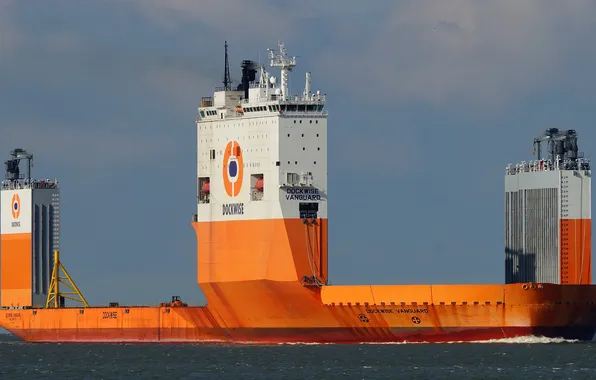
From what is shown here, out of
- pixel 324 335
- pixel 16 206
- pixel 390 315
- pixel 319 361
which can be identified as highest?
pixel 16 206

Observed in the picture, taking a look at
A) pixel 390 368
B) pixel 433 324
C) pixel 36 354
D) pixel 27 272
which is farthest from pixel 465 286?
pixel 27 272

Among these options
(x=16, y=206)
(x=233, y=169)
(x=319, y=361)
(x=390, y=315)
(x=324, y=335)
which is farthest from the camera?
(x=16, y=206)

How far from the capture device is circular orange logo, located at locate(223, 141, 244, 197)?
10156cm

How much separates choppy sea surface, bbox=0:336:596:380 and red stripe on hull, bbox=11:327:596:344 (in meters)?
0.53

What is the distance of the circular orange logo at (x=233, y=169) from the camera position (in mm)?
101562

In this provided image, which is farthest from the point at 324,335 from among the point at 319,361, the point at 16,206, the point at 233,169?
the point at 16,206

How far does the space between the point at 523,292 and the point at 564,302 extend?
7.80ft

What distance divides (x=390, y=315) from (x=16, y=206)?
105ft

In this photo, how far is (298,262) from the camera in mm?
98938

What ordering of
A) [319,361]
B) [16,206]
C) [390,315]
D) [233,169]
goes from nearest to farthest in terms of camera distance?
[319,361], [390,315], [233,169], [16,206]

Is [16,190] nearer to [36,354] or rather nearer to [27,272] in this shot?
[27,272]

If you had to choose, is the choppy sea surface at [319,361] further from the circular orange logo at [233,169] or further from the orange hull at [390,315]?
the circular orange logo at [233,169]

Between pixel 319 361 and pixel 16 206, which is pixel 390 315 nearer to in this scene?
pixel 319 361

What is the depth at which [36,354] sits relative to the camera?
104m
